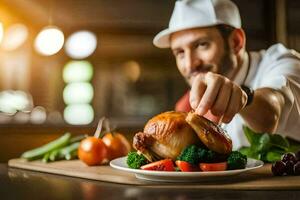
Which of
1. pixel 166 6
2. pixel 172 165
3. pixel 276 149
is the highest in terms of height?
pixel 166 6

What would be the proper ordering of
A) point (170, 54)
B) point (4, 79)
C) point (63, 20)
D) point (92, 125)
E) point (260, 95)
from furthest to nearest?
point (4, 79) < point (170, 54) < point (63, 20) < point (92, 125) < point (260, 95)

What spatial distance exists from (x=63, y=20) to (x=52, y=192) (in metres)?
4.05

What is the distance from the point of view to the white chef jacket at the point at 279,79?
1540mm

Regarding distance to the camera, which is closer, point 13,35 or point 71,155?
point 71,155

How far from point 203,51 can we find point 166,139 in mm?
925

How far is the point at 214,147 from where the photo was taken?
1.08 metres

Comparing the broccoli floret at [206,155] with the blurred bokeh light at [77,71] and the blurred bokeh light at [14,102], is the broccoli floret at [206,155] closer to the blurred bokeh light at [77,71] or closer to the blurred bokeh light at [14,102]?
the blurred bokeh light at [77,71]

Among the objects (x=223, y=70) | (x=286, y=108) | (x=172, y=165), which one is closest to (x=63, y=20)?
(x=223, y=70)

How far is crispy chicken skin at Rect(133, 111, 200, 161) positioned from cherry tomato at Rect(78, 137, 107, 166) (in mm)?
474

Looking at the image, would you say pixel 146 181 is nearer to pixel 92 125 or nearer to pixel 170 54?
pixel 92 125

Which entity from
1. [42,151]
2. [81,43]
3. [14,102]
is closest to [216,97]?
[42,151]

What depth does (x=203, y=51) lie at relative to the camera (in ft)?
6.39

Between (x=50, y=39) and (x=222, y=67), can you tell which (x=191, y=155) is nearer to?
(x=222, y=67)

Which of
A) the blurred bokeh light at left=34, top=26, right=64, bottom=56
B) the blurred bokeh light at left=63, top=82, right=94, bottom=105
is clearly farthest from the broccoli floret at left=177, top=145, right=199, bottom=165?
the blurred bokeh light at left=63, top=82, right=94, bottom=105
